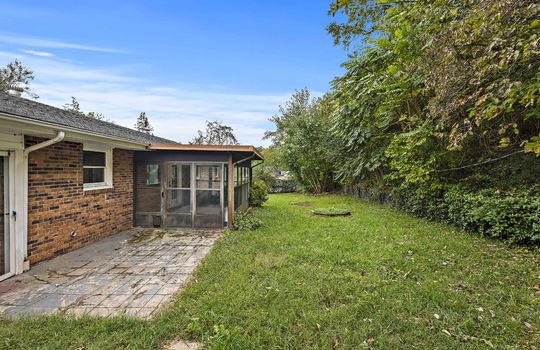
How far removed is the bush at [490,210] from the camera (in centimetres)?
480

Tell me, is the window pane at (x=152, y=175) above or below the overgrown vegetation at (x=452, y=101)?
below

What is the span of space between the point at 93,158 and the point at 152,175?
5.46 ft

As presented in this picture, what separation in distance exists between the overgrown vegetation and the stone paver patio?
4.45 m

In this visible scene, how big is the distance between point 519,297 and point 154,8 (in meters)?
11.0

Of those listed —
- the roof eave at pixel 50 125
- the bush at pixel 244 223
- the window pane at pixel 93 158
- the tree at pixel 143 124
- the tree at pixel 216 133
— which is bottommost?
the bush at pixel 244 223

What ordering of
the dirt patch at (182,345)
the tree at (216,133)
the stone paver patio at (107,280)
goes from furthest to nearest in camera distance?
the tree at (216,133) < the stone paver patio at (107,280) < the dirt patch at (182,345)

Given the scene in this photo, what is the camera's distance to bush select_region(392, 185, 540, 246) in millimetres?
4805

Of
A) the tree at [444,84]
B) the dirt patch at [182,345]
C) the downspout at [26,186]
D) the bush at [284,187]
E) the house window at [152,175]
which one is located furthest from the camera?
the bush at [284,187]

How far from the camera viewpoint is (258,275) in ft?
12.7

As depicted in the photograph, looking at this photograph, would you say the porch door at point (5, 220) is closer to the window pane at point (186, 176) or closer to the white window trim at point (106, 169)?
the white window trim at point (106, 169)

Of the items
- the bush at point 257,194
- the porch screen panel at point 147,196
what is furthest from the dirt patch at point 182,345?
the bush at point 257,194

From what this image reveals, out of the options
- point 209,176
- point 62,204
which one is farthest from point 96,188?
point 209,176

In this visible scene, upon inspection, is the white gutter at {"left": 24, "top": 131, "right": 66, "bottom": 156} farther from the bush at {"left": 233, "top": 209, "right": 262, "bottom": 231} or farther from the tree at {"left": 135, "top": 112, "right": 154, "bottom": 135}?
the tree at {"left": 135, "top": 112, "right": 154, "bottom": 135}

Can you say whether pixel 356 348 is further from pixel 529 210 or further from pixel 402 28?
pixel 402 28
